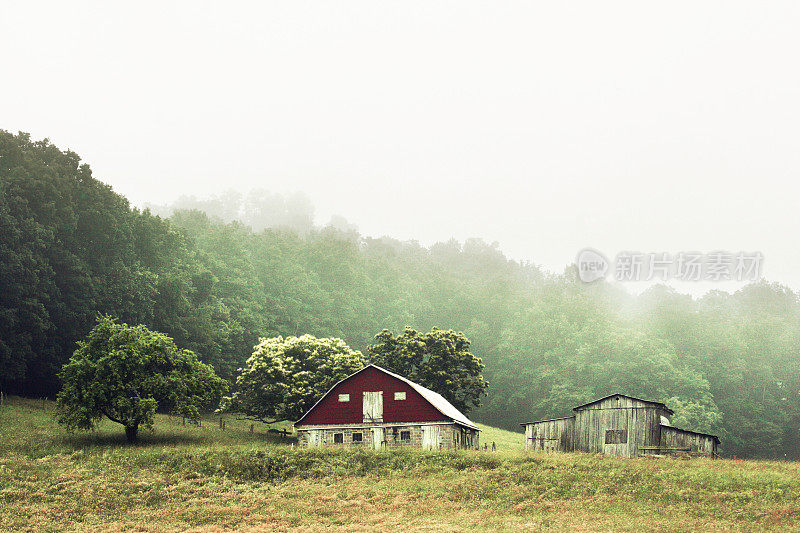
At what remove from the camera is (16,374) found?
61.9 meters

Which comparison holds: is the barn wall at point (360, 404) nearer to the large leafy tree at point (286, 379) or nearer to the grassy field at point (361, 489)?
the large leafy tree at point (286, 379)

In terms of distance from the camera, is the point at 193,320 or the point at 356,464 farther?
the point at 193,320

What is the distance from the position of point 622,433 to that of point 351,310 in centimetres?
5737

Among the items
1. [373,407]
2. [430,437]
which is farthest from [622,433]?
[373,407]

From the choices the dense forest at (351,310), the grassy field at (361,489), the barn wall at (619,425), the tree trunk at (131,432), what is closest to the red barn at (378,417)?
the grassy field at (361,489)

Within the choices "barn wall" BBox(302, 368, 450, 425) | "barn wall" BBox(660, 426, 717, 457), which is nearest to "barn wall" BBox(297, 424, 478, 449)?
"barn wall" BBox(302, 368, 450, 425)

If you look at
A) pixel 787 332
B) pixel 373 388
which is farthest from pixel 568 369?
pixel 373 388

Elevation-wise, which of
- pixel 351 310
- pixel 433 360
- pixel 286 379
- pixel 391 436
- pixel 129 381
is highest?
pixel 351 310

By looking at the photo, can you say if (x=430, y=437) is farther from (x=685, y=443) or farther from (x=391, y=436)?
(x=685, y=443)

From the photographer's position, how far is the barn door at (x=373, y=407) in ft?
199

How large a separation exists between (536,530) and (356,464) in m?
18.4

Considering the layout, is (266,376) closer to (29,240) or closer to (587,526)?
(29,240)

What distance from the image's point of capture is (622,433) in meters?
56.0

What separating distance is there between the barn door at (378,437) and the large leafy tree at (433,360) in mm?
15872
